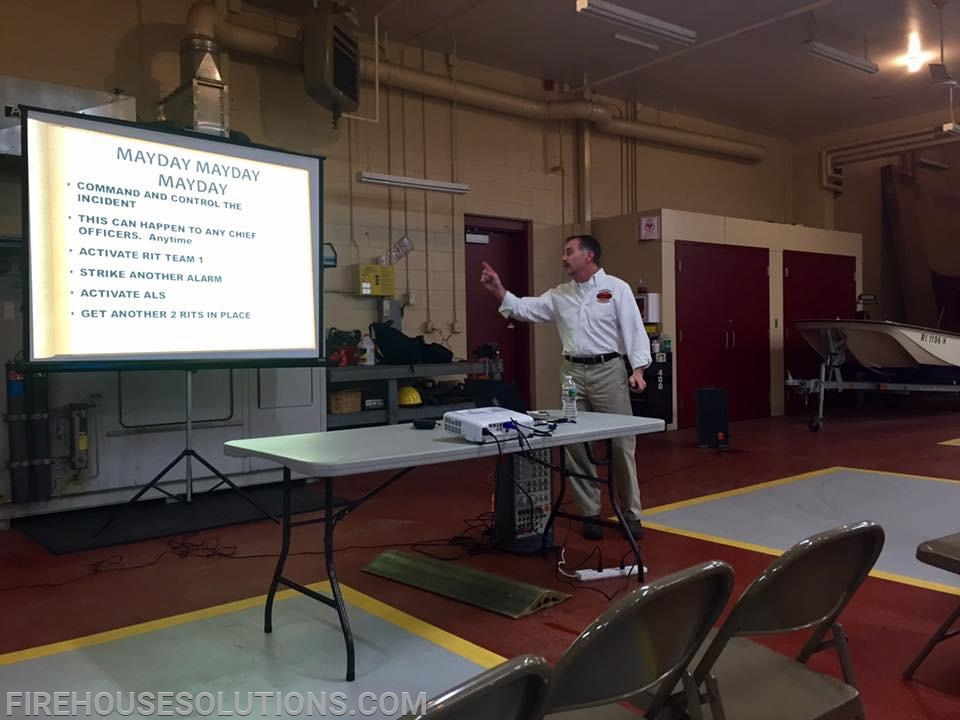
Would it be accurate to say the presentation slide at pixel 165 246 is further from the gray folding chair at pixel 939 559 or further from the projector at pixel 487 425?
the gray folding chair at pixel 939 559

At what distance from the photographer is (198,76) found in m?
4.91

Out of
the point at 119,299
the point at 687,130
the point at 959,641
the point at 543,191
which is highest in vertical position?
the point at 687,130

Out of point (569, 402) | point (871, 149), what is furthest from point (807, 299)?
point (569, 402)

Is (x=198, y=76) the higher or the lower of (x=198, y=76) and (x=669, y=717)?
the higher

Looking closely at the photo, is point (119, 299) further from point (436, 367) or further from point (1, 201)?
point (436, 367)

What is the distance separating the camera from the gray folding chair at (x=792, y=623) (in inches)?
54.7

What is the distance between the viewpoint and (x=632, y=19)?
5.55 m

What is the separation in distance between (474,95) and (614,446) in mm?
4500

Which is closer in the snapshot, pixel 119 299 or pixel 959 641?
pixel 959 641

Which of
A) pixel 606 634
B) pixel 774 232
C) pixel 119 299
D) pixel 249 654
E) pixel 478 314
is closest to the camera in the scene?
pixel 606 634

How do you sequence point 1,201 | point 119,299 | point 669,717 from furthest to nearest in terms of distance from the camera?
point 1,201 < point 119,299 < point 669,717

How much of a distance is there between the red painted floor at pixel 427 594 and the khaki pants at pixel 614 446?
0.21m

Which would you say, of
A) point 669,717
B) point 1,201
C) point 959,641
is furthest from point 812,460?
point 1,201

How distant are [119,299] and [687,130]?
7548 millimetres
